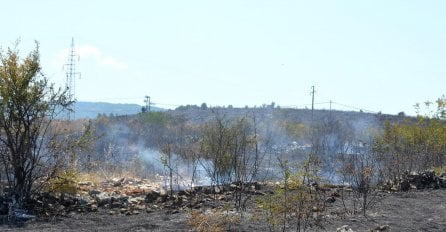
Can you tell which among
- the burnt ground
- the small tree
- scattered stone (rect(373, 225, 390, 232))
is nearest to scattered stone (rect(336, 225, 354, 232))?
the burnt ground

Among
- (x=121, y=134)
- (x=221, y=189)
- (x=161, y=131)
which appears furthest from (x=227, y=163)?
(x=121, y=134)

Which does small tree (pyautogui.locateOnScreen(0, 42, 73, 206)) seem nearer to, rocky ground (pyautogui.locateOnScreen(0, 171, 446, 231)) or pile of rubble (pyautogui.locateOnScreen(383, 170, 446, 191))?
rocky ground (pyautogui.locateOnScreen(0, 171, 446, 231))

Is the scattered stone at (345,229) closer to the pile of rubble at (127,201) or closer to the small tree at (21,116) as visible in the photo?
the pile of rubble at (127,201)

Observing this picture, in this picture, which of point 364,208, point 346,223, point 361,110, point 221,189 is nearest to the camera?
point 346,223

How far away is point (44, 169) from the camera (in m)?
11.5

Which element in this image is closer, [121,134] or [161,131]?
[161,131]

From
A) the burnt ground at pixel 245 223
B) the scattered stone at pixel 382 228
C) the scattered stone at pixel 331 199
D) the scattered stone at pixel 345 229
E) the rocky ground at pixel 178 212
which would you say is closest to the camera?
the scattered stone at pixel 345 229

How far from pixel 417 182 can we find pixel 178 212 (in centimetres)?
817

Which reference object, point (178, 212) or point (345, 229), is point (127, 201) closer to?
point (178, 212)

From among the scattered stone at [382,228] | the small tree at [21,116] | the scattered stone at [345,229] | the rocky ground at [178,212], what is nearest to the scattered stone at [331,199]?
the rocky ground at [178,212]

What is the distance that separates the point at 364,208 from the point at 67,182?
5.63m

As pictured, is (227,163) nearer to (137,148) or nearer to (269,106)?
(137,148)

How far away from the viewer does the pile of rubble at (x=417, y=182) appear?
15.6 metres

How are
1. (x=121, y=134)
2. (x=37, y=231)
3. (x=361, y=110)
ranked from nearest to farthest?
(x=37, y=231) < (x=121, y=134) < (x=361, y=110)
